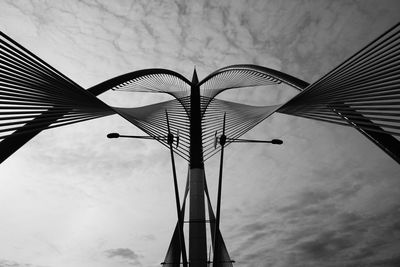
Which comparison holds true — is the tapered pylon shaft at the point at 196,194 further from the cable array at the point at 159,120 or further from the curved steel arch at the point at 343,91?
the curved steel arch at the point at 343,91

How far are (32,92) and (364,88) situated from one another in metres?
9.44

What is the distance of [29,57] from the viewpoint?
7902 mm

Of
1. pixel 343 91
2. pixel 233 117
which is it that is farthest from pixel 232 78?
pixel 343 91

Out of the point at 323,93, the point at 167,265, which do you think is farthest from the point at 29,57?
the point at 167,265

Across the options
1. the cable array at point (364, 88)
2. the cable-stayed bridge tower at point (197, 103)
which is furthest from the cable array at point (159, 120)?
the cable array at point (364, 88)

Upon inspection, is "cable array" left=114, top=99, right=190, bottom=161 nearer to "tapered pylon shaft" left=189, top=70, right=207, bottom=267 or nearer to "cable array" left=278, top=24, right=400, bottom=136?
"tapered pylon shaft" left=189, top=70, right=207, bottom=267

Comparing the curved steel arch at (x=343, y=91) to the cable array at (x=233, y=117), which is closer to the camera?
the curved steel arch at (x=343, y=91)

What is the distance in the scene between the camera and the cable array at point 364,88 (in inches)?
307

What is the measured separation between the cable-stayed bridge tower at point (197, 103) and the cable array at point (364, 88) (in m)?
0.02

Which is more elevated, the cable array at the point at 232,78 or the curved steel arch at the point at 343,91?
the cable array at the point at 232,78

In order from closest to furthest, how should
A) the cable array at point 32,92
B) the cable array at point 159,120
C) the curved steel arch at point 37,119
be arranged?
the cable array at point 32,92 < the curved steel arch at point 37,119 < the cable array at point 159,120

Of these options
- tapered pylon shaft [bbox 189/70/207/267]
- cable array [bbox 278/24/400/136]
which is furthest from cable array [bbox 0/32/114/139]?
tapered pylon shaft [bbox 189/70/207/267]

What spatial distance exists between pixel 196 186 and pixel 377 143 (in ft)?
41.8

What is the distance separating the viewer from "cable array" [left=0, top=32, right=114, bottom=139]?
769 centimetres
